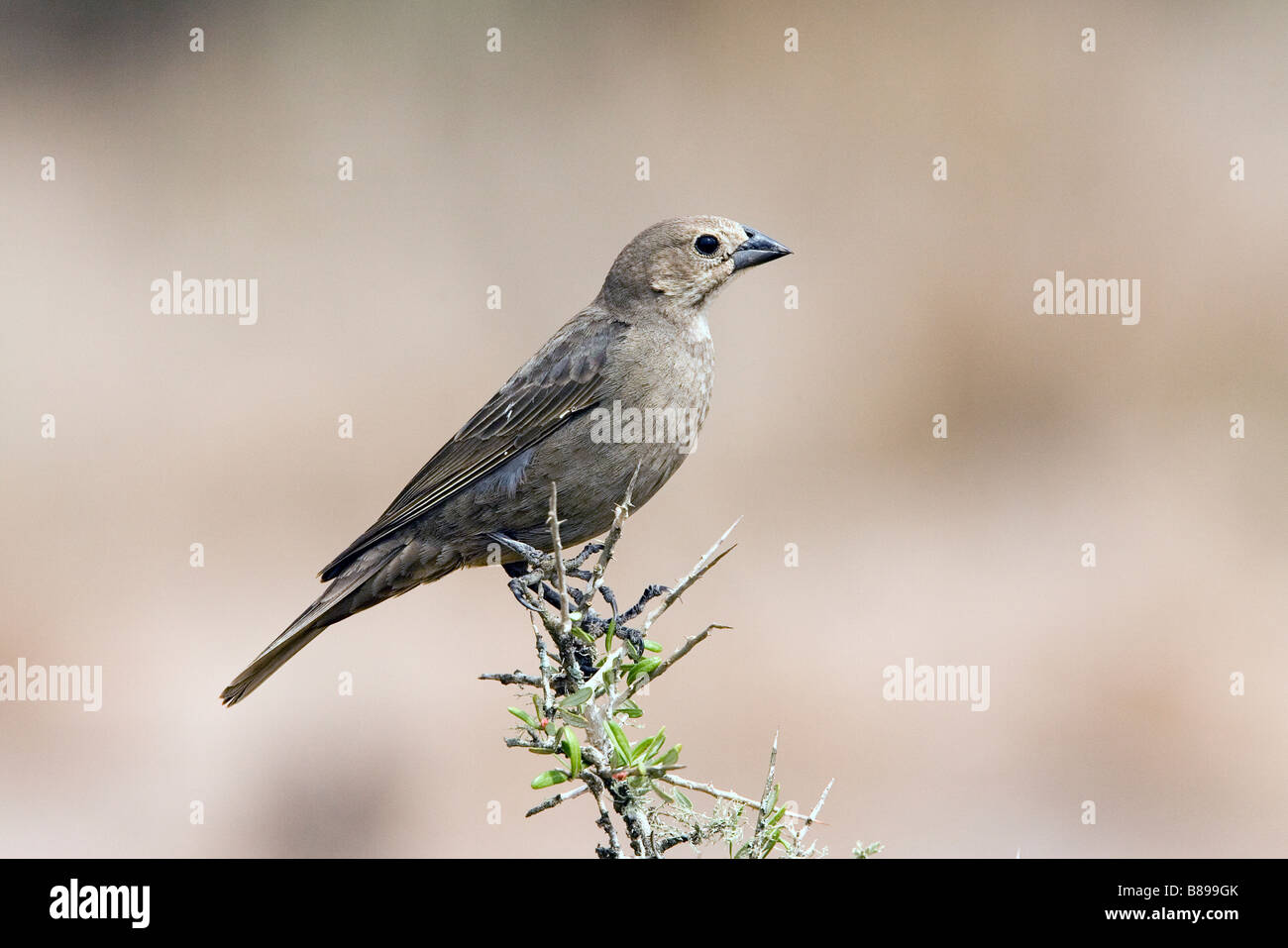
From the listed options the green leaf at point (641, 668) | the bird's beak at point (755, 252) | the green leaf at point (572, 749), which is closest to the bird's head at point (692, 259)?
the bird's beak at point (755, 252)

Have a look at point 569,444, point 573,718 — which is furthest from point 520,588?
point 573,718

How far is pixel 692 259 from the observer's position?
201 inches

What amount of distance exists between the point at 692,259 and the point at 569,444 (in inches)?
35.6

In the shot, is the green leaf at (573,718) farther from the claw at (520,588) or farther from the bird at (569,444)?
the bird at (569,444)

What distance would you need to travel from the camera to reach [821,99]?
12.4m

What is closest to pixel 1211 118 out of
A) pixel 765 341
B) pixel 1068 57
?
pixel 1068 57

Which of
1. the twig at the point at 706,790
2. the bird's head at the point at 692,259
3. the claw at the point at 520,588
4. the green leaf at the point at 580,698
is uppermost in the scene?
the bird's head at the point at 692,259

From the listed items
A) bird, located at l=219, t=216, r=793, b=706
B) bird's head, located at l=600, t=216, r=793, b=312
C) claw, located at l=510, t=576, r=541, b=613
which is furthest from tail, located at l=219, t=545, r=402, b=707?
bird's head, located at l=600, t=216, r=793, b=312

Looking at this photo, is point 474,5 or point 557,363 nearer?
point 557,363

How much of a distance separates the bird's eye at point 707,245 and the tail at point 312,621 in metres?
1.60

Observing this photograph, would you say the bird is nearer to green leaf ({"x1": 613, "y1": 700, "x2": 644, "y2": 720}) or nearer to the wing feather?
the wing feather

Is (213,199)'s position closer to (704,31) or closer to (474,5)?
(474,5)

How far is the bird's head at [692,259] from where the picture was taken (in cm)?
510

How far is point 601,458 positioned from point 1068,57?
946 centimetres
